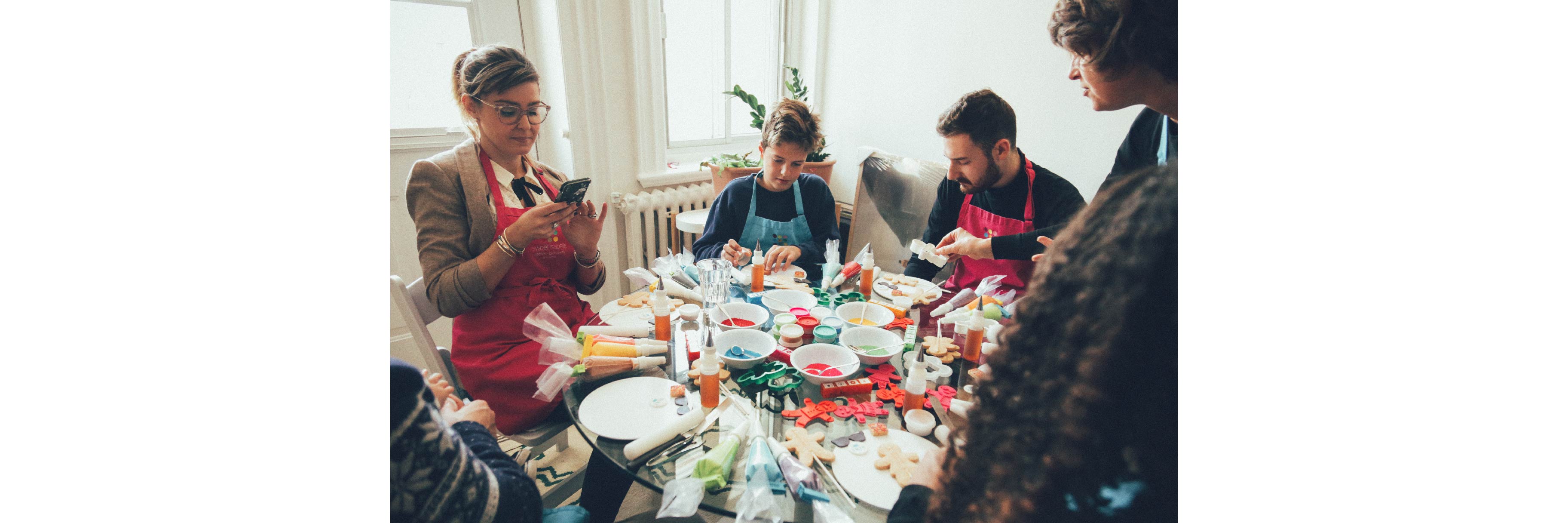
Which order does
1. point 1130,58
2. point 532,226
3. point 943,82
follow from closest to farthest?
1. point 1130,58
2. point 532,226
3. point 943,82

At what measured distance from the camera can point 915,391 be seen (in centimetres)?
108

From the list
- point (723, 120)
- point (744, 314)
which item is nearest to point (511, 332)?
point (744, 314)

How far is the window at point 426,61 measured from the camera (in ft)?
7.87

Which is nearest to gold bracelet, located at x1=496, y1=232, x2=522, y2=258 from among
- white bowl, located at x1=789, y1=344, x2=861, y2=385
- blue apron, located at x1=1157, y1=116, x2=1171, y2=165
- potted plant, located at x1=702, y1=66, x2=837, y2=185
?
white bowl, located at x1=789, y1=344, x2=861, y2=385

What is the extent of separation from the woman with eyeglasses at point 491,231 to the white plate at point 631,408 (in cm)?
48

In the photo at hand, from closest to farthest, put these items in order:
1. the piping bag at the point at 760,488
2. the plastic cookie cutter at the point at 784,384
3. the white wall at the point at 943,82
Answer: the piping bag at the point at 760,488 → the plastic cookie cutter at the point at 784,384 → the white wall at the point at 943,82

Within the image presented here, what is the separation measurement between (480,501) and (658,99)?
8.82 feet

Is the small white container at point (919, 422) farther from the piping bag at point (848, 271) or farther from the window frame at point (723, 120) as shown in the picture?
the window frame at point (723, 120)

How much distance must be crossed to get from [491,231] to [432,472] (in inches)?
44.9

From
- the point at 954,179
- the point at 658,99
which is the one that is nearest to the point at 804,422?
the point at 954,179

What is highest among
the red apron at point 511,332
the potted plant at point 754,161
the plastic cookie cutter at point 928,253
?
the potted plant at point 754,161

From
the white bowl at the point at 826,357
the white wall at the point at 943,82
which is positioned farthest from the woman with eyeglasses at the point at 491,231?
the white wall at the point at 943,82

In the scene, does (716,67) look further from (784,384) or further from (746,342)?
(784,384)
